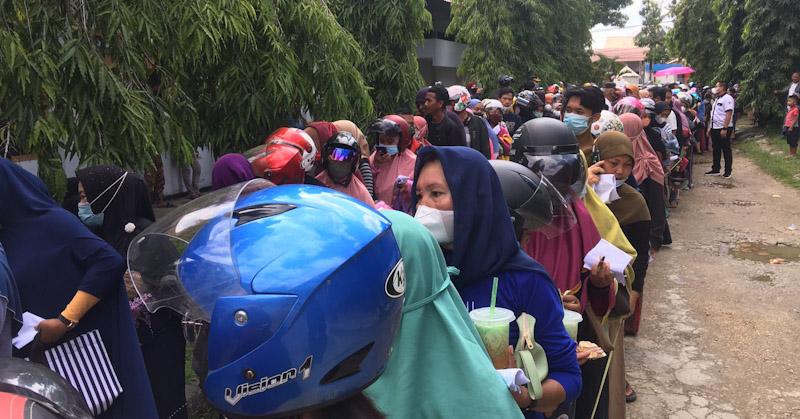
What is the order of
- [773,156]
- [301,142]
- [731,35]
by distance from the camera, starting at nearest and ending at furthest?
1. [301,142]
2. [773,156]
3. [731,35]

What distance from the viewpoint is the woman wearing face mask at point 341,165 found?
13.7 ft

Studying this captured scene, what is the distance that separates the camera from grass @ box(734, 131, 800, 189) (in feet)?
43.3

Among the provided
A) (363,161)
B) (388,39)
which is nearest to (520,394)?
(363,161)

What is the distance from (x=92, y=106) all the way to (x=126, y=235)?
0.72 m

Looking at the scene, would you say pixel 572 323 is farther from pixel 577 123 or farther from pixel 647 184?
pixel 647 184

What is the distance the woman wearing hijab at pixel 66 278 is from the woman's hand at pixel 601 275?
2033mm

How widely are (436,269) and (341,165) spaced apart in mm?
2779

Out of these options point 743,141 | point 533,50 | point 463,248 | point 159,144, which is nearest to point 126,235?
point 159,144

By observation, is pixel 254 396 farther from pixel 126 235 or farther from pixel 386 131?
pixel 386 131

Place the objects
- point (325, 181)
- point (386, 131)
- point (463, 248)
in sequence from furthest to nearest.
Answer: point (386, 131)
point (325, 181)
point (463, 248)

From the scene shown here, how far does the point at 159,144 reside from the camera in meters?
3.36

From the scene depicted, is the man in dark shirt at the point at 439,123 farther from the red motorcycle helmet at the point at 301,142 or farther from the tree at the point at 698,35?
the tree at the point at 698,35

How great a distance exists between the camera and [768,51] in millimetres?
19031

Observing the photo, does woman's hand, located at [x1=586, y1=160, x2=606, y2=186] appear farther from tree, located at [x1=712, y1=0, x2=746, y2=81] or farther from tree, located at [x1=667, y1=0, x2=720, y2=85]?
tree, located at [x1=667, y1=0, x2=720, y2=85]
